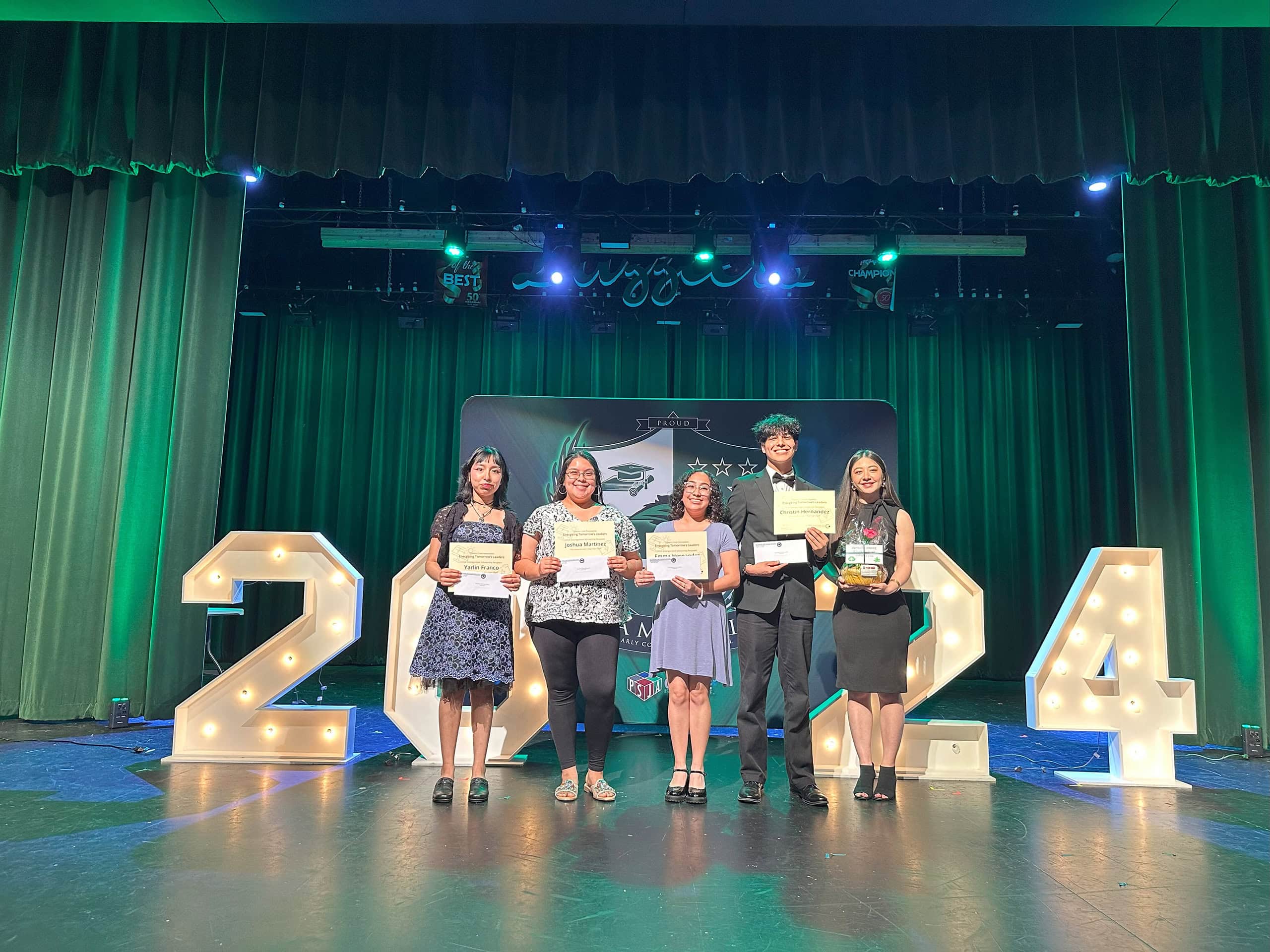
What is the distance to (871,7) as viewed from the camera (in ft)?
15.9

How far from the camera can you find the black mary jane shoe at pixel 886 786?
3.88 m

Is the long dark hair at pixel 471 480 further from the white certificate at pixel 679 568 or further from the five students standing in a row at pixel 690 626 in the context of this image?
the white certificate at pixel 679 568

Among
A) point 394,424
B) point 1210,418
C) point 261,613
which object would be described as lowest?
point 261,613

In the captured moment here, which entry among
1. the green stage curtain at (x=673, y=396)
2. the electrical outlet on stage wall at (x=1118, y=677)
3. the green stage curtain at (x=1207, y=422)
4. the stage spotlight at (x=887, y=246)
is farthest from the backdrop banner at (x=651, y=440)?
the green stage curtain at (x=673, y=396)

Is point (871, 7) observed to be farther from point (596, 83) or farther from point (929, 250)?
point (929, 250)

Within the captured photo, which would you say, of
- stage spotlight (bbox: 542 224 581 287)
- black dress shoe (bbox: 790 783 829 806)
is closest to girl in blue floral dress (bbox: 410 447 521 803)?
black dress shoe (bbox: 790 783 829 806)

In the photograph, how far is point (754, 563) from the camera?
12.7 feet

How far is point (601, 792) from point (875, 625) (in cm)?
143

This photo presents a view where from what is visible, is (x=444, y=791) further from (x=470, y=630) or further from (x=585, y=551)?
(x=585, y=551)

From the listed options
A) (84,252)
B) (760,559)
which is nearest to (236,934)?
(760,559)

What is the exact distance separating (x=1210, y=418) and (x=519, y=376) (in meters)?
6.82

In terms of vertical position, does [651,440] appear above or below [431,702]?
above

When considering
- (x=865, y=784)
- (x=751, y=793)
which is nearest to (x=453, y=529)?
(x=751, y=793)

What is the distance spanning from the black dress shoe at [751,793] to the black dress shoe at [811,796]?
0.54 ft
